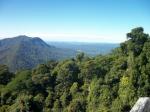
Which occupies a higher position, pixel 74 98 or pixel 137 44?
pixel 137 44

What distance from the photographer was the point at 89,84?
5344 centimetres

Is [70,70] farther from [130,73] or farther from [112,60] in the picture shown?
[130,73]

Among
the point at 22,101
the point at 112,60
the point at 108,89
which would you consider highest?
the point at 112,60

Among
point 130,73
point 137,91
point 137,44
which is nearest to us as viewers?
point 137,91

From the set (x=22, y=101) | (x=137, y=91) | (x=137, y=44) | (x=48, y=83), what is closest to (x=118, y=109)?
(x=137, y=91)

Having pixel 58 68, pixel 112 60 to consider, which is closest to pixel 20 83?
pixel 58 68

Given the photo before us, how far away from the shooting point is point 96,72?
5291 centimetres

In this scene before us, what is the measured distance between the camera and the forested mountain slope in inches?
1689

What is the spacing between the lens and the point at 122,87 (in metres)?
44.7

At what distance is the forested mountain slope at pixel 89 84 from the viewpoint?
42.9 metres

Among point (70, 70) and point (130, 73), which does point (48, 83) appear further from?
point (130, 73)

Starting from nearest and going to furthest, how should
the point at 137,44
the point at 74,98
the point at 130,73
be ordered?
the point at 130,73 → the point at 137,44 → the point at 74,98

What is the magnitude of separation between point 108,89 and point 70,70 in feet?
41.1

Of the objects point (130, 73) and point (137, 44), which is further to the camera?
point (137, 44)
